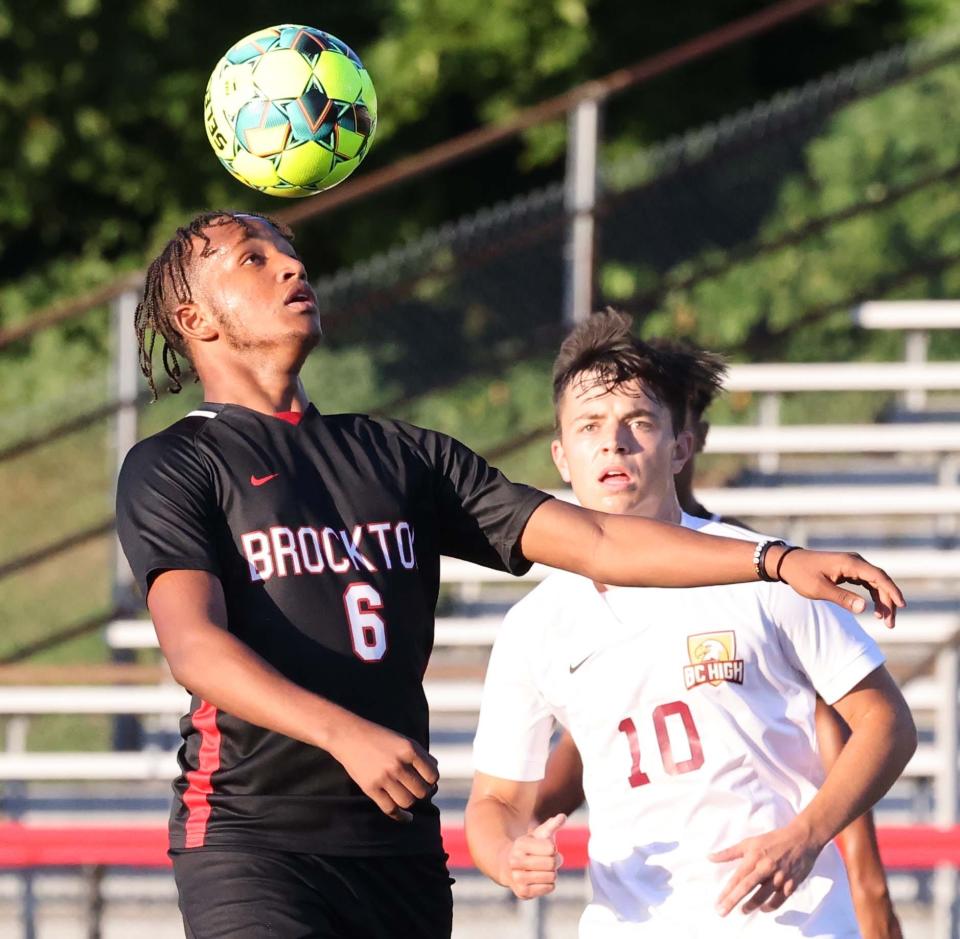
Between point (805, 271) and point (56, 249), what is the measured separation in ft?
20.6

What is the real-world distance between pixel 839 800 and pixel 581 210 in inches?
210

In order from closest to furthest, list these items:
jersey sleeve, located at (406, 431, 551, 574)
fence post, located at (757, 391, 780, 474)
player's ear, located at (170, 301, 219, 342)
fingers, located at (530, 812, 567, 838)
Answer: fingers, located at (530, 812, 567, 838) < jersey sleeve, located at (406, 431, 551, 574) < player's ear, located at (170, 301, 219, 342) < fence post, located at (757, 391, 780, 474)

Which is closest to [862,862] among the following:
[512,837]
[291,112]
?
[512,837]

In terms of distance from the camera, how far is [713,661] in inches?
139

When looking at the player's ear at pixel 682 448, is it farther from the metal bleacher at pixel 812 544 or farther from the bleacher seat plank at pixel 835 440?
the bleacher seat plank at pixel 835 440

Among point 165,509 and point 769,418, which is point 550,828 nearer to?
point 165,509

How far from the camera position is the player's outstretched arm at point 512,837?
3.16m

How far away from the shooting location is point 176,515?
314 cm

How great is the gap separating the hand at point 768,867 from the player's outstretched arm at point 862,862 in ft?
1.16

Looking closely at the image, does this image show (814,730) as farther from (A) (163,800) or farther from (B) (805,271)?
(B) (805,271)

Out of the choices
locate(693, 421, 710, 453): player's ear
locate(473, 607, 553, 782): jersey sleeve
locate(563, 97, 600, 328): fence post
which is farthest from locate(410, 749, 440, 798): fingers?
locate(563, 97, 600, 328): fence post

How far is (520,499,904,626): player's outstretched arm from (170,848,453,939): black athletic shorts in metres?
0.61

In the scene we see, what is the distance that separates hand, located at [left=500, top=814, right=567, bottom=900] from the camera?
315 centimetres

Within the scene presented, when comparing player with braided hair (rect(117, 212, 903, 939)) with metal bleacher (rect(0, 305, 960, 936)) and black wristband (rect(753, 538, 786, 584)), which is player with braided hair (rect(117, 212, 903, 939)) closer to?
black wristband (rect(753, 538, 786, 584))
